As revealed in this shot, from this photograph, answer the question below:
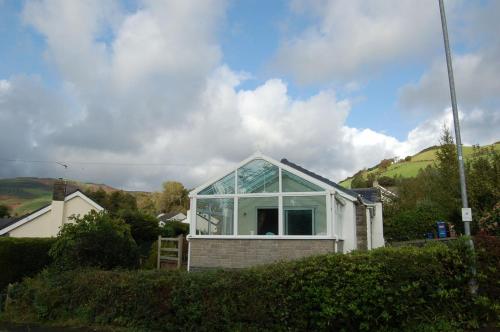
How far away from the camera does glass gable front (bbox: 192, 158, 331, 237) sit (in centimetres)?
1326

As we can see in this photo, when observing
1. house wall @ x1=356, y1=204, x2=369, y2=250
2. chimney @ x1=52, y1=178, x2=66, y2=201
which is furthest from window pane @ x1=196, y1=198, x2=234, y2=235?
chimney @ x1=52, y1=178, x2=66, y2=201

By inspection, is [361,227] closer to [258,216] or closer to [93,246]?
[258,216]

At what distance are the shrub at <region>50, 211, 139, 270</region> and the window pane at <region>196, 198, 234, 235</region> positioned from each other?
282 centimetres

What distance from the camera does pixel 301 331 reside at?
746 cm

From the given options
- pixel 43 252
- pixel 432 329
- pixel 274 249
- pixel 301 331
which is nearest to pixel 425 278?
pixel 432 329

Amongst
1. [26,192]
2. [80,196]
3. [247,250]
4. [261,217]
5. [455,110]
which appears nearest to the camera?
[455,110]

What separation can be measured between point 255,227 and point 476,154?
40.9 ft

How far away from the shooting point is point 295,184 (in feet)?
44.4

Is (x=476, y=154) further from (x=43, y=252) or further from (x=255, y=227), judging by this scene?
(x=43, y=252)

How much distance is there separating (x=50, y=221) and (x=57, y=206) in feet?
4.28

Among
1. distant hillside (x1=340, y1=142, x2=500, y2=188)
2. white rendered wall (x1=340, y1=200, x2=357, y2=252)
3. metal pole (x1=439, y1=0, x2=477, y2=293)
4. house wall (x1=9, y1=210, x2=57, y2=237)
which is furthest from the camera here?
distant hillside (x1=340, y1=142, x2=500, y2=188)

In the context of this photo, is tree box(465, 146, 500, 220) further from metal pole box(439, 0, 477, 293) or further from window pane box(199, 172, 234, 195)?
window pane box(199, 172, 234, 195)

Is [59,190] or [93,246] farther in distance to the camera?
[59,190]

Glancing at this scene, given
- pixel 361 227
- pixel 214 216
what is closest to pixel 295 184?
pixel 214 216
